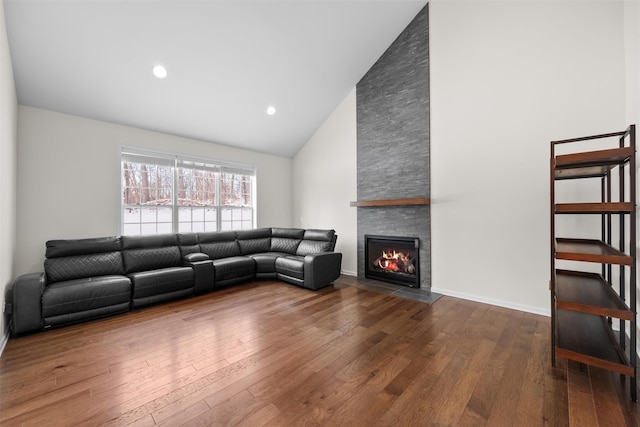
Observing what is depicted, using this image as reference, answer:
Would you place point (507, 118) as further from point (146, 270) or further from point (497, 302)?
point (146, 270)

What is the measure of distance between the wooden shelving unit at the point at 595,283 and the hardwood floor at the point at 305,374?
20 cm

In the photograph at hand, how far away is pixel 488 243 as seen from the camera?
11.4 ft

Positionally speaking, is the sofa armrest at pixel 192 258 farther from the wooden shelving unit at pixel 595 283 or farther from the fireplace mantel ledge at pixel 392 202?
the wooden shelving unit at pixel 595 283

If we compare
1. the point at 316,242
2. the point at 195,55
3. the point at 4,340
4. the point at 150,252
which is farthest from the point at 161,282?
the point at 195,55

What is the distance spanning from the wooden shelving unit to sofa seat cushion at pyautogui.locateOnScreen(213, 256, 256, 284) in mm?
4002

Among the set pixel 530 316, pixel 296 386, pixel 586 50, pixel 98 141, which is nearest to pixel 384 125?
pixel 586 50

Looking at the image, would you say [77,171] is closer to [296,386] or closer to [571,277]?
[296,386]

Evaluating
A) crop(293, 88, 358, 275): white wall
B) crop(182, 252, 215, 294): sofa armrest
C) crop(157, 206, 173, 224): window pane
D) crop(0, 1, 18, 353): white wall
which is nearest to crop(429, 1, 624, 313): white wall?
crop(293, 88, 358, 275): white wall

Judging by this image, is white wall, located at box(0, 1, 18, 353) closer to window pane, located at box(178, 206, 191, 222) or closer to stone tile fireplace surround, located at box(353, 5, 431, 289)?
window pane, located at box(178, 206, 191, 222)

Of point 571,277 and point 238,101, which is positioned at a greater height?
point 238,101

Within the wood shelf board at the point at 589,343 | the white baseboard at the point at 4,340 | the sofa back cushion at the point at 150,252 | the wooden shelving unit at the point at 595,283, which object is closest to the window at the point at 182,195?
the sofa back cushion at the point at 150,252

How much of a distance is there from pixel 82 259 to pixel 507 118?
230 inches

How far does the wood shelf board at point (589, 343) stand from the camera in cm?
177

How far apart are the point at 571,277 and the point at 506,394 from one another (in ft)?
4.55
